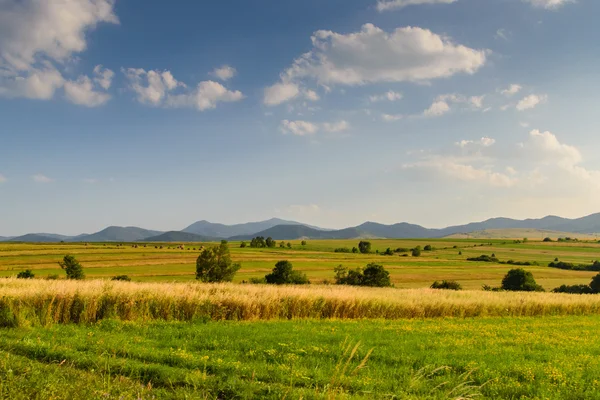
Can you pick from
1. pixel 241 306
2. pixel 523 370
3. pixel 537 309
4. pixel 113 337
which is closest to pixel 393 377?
pixel 523 370

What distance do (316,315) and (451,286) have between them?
59.9 m

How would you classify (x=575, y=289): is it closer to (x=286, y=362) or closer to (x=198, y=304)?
(x=198, y=304)

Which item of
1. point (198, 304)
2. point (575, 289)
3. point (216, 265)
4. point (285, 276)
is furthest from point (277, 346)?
point (575, 289)

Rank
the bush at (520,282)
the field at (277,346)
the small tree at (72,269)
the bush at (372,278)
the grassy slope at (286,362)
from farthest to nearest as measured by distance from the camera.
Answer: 1. the bush at (520,282)
2. the bush at (372,278)
3. the small tree at (72,269)
4. the field at (277,346)
5. the grassy slope at (286,362)

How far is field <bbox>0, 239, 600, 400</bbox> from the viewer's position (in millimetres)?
7695

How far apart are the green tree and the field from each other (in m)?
47.5

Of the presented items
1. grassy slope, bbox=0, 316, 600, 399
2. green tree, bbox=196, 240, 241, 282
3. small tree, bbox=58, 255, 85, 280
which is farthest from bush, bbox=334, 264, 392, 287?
grassy slope, bbox=0, 316, 600, 399

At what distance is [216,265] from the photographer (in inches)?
2707

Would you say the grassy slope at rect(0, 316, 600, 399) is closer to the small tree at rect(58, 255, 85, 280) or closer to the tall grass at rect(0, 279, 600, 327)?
the tall grass at rect(0, 279, 600, 327)

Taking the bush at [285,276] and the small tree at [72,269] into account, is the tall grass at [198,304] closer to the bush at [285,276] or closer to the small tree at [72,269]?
the bush at [285,276]

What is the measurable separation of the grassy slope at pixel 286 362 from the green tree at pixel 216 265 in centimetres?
5227

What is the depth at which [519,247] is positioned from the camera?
178 meters

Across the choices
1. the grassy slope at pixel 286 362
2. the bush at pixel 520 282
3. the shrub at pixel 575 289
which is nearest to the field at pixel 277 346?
the grassy slope at pixel 286 362

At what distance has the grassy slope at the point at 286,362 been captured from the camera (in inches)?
290
